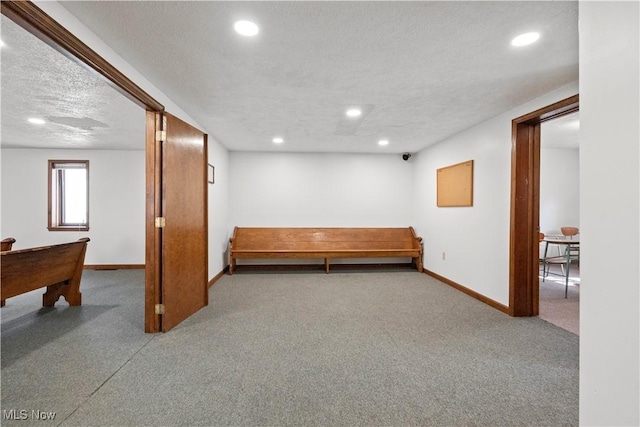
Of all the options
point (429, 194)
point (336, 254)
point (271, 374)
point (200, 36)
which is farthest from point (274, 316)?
point (429, 194)

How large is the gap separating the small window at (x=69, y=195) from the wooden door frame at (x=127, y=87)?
3.97 meters

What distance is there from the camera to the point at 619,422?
0.67 m

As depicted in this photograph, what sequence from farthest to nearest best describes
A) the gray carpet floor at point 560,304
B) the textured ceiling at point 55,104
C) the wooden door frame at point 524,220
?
1. the wooden door frame at point 524,220
2. the gray carpet floor at point 560,304
3. the textured ceiling at point 55,104

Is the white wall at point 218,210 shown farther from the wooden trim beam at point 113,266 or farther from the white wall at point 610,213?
the white wall at point 610,213

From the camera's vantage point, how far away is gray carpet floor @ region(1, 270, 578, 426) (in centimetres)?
159

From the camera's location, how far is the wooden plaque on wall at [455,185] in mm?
3803

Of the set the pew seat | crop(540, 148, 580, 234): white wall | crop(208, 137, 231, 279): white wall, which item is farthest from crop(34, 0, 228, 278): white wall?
crop(540, 148, 580, 234): white wall

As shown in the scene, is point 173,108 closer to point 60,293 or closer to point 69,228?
point 60,293

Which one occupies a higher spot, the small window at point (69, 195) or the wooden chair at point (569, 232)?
the small window at point (69, 195)

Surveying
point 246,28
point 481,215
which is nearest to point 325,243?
point 481,215

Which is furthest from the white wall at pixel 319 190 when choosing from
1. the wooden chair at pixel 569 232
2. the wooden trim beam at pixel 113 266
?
the wooden chair at pixel 569 232

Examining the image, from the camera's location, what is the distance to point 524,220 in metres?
3.04

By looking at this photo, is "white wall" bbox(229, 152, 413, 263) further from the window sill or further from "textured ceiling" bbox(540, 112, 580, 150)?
the window sill

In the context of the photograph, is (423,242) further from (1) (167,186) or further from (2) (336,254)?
(1) (167,186)
